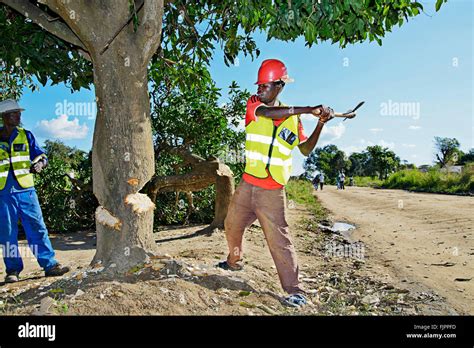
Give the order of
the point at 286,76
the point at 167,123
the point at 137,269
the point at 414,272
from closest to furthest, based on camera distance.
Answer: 1. the point at 286,76
2. the point at 137,269
3. the point at 414,272
4. the point at 167,123

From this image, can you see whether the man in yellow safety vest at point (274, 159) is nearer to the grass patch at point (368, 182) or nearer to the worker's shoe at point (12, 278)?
the worker's shoe at point (12, 278)

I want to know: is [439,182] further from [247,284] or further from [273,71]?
[273,71]

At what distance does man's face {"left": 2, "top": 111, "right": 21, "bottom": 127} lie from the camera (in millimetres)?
5293

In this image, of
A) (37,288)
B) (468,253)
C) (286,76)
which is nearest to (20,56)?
(37,288)

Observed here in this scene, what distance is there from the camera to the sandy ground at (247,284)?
12.5 ft

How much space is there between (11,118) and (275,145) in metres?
3.54

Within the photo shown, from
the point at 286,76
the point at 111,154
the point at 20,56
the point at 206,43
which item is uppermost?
the point at 206,43

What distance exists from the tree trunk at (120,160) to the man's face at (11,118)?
1.45m

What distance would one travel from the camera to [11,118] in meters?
5.31

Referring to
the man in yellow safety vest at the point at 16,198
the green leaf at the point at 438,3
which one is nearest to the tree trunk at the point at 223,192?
the man in yellow safety vest at the point at 16,198

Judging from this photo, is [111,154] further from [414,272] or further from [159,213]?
[159,213]

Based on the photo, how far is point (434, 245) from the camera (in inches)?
298

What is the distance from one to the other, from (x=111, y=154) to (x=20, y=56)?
7.37 ft
